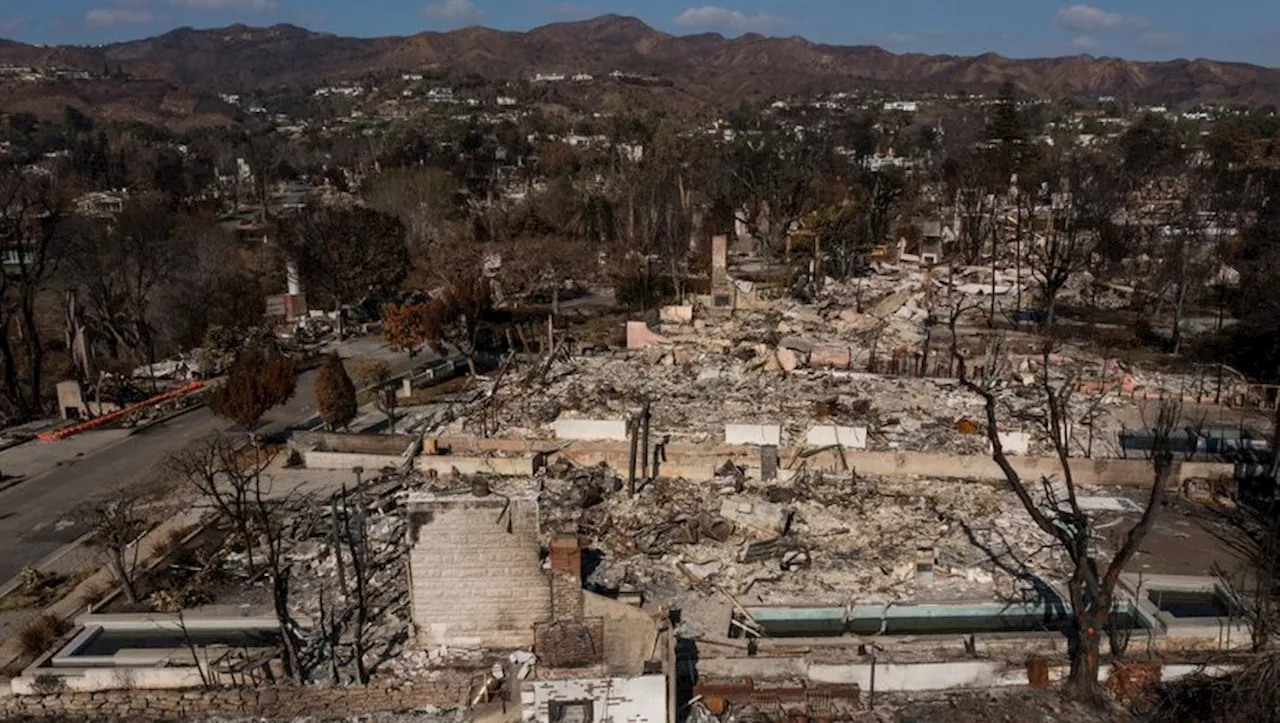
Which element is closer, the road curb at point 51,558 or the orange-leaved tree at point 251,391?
the road curb at point 51,558

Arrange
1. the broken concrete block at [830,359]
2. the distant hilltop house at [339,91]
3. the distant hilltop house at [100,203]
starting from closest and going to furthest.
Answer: the broken concrete block at [830,359] → the distant hilltop house at [100,203] → the distant hilltop house at [339,91]

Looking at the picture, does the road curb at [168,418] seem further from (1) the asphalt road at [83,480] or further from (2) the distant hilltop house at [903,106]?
(2) the distant hilltop house at [903,106]

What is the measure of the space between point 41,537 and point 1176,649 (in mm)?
15953

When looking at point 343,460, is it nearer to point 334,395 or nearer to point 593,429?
point 334,395

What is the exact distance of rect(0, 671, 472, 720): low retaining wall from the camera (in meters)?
9.23

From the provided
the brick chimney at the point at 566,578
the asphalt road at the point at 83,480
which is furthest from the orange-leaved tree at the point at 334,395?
the brick chimney at the point at 566,578

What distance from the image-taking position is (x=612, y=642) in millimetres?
9625

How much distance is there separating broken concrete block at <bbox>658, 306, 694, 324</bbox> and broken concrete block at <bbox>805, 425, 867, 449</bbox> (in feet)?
30.7

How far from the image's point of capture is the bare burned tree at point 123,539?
432 inches

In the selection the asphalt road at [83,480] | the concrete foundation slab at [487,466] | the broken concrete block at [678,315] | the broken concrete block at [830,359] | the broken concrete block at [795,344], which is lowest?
the asphalt road at [83,480]

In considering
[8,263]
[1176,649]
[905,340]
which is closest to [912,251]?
[905,340]

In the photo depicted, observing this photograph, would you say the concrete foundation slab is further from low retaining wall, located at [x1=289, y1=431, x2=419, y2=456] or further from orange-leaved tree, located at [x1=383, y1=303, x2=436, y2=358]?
orange-leaved tree, located at [x1=383, y1=303, x2=436, y2=358]

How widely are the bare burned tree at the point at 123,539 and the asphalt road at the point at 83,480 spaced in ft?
2.31

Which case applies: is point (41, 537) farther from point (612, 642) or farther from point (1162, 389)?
point (1162, 389)
